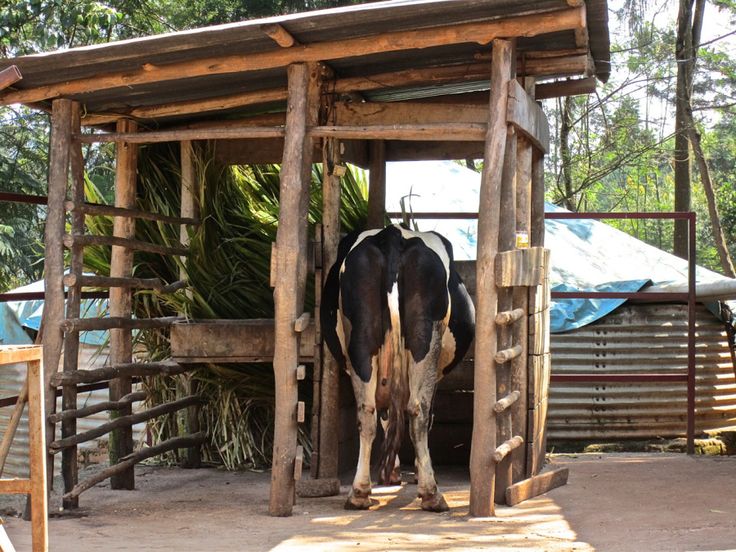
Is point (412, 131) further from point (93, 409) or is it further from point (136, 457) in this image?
point (136, 457)

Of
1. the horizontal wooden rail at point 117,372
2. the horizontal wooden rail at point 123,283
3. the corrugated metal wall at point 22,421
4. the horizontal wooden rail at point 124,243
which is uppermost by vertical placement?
the horizontal wooden rail at point 124,243

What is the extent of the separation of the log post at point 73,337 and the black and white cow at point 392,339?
5.68 feet

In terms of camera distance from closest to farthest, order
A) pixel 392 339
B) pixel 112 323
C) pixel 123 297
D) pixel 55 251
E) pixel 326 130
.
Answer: pixel 392 339
pixel 326 130
pixel 55 251
pixel 112 323
pixel 123 297

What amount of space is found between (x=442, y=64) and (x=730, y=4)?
12.3 m

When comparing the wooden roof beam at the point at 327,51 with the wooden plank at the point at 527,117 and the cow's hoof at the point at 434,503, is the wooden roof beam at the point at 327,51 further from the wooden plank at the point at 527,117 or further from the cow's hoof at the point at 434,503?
the cow's hoof at the point at 434,503

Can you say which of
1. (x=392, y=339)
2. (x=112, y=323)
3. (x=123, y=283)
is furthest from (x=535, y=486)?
(x=123, y=283)

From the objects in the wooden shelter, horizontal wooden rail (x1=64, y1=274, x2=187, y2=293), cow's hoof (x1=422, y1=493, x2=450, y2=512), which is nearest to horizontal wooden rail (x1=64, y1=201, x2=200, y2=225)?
the wooden shelter

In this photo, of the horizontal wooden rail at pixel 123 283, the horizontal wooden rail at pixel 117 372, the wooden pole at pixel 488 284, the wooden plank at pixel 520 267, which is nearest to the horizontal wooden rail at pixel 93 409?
the horizontal wooden rail at pixel 117 372

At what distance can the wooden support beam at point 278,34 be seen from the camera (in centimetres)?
579

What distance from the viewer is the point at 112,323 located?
22.8 ft

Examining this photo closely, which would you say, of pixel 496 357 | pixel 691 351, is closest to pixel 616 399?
pixel 691 351

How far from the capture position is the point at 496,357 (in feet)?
19.4

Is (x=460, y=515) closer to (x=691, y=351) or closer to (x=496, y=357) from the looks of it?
(x=496, y=357)

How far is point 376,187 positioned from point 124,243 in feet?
6.59
